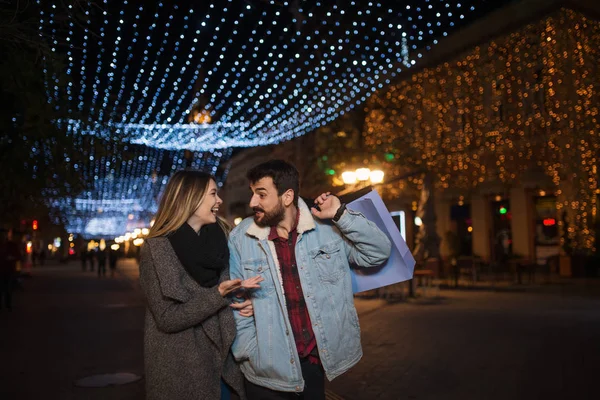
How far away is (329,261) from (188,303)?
29.1 inches

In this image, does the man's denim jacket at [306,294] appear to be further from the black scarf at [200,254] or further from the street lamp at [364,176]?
the street lamp at [364,176]

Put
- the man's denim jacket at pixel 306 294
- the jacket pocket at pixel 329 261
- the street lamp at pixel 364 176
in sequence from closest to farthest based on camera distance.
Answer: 1. the man's denim jacket at pixel 306 294
2. the jacket pocket at pixel 329 261
3. the street lamp at pixel 364 176

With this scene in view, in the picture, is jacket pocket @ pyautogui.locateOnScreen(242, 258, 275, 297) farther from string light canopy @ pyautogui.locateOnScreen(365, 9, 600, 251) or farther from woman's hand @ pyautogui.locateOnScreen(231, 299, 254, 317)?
string light canopy @ pyautogui.locateOnScreen(365, 9, 600, 251)

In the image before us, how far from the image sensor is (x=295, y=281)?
3.21 m

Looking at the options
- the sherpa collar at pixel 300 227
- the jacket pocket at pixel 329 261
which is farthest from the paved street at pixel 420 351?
the sherpa collar at pixel 300 227

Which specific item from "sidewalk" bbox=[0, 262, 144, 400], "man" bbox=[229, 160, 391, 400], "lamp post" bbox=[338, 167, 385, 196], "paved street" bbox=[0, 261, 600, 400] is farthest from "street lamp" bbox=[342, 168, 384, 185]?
"man" bbox=[229, 160, 391, 400]

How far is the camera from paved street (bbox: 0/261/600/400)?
667cm

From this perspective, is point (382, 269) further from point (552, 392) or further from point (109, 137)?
point (109, 137)

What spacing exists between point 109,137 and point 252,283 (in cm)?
814

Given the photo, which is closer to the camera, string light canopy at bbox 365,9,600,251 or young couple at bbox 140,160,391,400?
young couple at bbox 140,160,391,400

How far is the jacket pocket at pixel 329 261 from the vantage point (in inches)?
126

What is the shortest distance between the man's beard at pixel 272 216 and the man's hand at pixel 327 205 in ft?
0.63

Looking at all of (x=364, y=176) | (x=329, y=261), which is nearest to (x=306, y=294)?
(x=329, y=261)

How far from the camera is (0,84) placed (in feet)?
26.8
